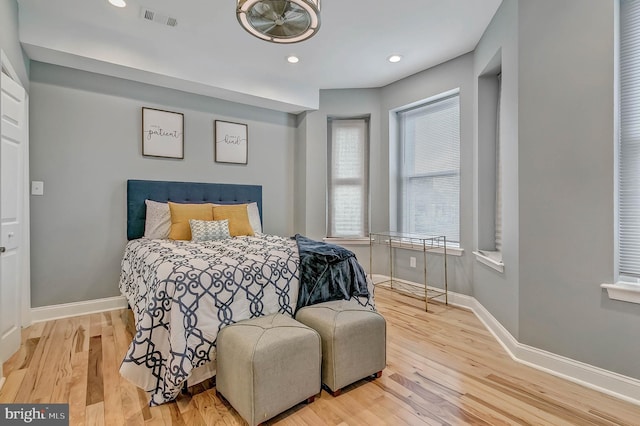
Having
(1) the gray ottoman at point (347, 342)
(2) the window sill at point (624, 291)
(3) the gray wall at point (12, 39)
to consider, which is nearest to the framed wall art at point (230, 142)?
(3) the gray wall at point (12, 39)

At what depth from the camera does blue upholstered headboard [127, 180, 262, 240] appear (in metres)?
3.27

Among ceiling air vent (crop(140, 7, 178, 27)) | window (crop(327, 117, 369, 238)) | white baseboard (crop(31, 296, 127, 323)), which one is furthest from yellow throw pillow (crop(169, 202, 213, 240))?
window (crop(327, 117, 369, 238))

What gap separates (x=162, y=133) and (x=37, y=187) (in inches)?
48.4

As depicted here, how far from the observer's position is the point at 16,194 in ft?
7.48

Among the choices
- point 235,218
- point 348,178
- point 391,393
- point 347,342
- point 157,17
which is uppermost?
point 157,17

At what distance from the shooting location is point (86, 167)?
122 inches

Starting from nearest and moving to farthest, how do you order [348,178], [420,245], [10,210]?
[10,210], [420,245], [348,178]

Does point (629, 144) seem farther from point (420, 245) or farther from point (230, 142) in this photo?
point (230, 142)

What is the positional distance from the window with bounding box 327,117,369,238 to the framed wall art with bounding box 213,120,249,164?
3.99 feet

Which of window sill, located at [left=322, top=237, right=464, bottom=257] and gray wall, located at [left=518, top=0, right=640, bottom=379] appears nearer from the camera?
gray wall, located at [left=518, top=0, right=640, bottom=379]

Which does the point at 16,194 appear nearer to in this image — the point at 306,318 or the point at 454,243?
the point at 306,318

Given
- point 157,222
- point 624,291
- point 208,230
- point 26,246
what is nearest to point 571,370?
point 624,291

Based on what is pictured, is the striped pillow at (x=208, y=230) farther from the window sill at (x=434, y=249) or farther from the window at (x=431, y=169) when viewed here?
the window at (x=431, y=169)

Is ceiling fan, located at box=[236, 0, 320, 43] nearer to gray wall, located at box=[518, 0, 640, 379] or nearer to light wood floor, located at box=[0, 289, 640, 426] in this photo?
gray wall, located at box=[518, 0, 640, 379]
